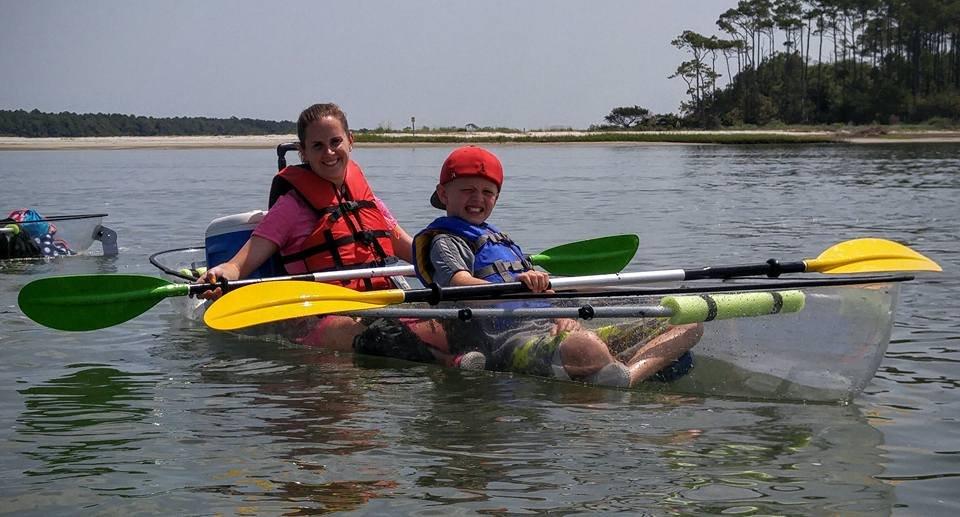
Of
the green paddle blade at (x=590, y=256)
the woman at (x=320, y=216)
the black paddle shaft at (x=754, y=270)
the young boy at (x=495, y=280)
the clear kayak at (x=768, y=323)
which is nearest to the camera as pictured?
the clear kayak at (x=768, y=323)

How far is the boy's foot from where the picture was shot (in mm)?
5957

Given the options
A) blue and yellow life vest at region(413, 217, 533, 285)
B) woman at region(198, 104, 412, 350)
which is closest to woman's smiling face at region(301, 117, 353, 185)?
woman at region(198, 104, 412, 350)

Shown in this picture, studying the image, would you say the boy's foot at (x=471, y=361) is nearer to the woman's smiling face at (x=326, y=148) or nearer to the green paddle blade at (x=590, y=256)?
the woman's smiling face at (x=326, y=148)

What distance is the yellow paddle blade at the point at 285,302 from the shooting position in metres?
5.88

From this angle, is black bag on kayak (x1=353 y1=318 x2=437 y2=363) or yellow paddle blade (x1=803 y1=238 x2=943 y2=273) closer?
yellow paddle blade (x1=803 y1=238 x2=943 y2=273)

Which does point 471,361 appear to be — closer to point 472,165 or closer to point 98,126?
point 472,165

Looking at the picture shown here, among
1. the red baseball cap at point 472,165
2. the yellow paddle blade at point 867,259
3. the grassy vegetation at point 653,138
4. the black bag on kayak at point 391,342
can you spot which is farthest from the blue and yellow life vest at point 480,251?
the grassy vegetation at point 653,138

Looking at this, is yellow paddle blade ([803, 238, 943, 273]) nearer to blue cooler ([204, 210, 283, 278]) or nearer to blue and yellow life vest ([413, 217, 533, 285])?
blue and yellow life vest ([413, 217, 533, 285])

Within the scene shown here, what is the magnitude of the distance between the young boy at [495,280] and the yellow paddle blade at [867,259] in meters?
1.19

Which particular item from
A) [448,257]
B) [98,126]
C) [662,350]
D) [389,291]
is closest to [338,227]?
[389,291]

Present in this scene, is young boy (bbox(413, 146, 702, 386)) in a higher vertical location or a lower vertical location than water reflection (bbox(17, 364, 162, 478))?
higher

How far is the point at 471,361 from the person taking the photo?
Answer: 599 centimetres

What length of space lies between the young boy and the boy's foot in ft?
0.13

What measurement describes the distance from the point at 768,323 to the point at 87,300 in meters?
3.86
